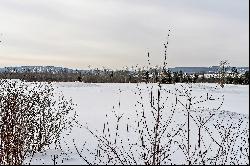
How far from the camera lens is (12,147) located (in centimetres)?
530

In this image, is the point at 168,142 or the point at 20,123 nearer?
the point at 168,142

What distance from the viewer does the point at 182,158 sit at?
739 centimetres

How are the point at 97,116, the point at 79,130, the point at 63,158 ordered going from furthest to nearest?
the point at 97,116
the point at 79,130
the point at 63,158

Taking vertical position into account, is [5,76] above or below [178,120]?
above

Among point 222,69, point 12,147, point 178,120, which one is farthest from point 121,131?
point 222,69

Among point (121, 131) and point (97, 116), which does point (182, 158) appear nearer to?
point (121, 131)

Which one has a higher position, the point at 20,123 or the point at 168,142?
the point at 168,142

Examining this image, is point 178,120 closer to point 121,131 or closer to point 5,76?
point 121,131

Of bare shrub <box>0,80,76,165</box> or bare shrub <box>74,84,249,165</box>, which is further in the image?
bare shrub <box>0,80,76,165</box>

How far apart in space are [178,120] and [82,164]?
6555 mm

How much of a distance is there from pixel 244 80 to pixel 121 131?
47.1 metres

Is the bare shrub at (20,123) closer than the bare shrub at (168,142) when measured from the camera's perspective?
No

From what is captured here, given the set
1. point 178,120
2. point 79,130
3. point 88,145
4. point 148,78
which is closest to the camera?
point 148,78

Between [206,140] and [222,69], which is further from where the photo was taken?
[222,69]
